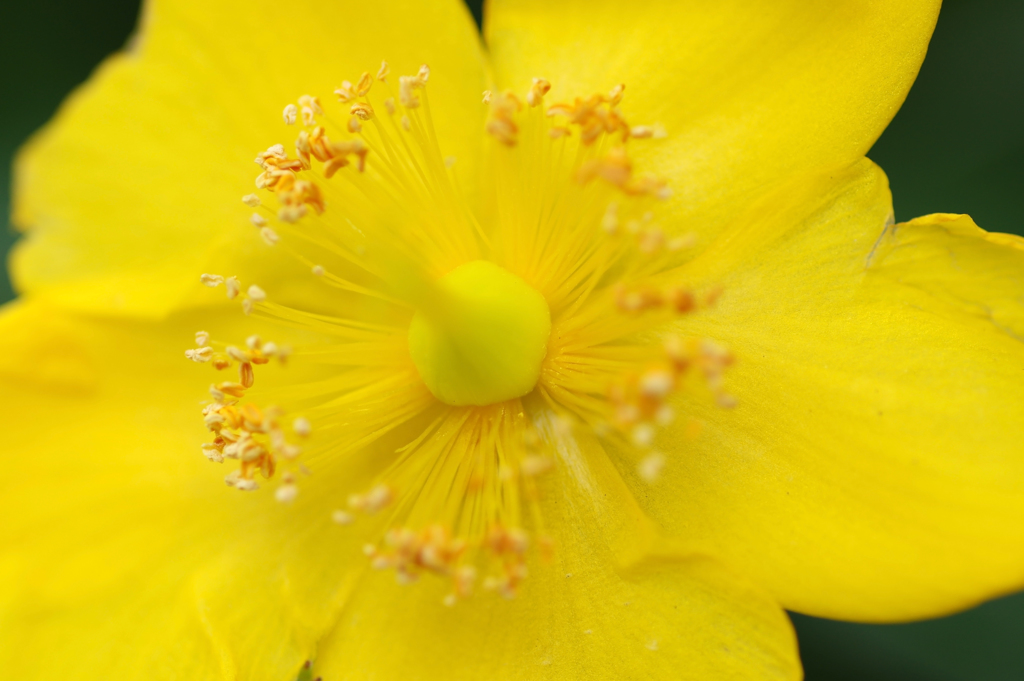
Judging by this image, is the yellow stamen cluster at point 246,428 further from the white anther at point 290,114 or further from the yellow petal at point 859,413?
the yellow petal at point 859,413

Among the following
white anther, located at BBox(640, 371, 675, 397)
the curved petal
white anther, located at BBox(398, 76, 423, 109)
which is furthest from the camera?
white anther, located at BBox(398, 76, 423, 109)

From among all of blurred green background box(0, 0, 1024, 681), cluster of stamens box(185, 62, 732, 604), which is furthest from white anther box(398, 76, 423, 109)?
blurred green background box(0, 0, 1024, 681)

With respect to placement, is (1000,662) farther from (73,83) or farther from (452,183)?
(73,83)

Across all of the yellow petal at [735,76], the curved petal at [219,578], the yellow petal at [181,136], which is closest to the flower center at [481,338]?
the curved petal at [219,578]

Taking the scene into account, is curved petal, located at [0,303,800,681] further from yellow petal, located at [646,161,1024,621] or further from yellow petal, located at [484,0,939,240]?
yellow petal, located at [484,0,939,240]

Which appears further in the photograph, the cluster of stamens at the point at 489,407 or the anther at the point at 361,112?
the anther at the point at 361,112

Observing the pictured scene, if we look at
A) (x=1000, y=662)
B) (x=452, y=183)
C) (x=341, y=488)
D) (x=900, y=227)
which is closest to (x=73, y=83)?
(x=452, y=183)

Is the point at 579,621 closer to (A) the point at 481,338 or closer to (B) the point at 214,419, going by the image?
(A) the point at 481,338
